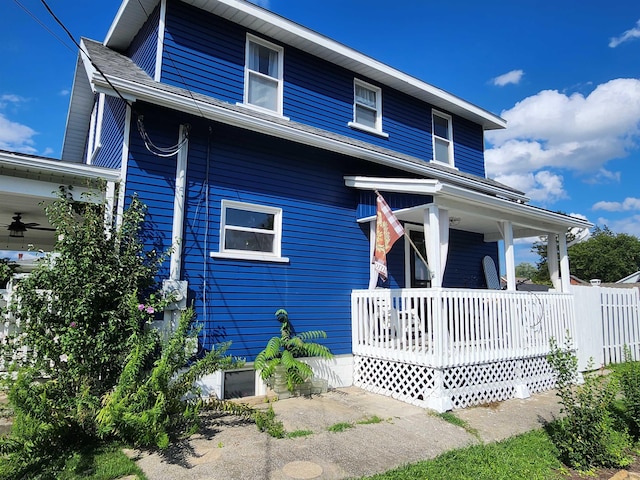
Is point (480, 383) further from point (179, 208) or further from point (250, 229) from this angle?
point (179, 208)

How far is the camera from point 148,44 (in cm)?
730

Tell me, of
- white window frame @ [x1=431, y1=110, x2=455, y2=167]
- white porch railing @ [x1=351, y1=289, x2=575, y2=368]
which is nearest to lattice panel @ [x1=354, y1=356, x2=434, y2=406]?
white porch railing @ [x1=351, y1=289, x2=575, y2=368]

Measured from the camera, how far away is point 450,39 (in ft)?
34.8

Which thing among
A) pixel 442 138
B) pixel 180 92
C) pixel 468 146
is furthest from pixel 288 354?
pixel 468 146

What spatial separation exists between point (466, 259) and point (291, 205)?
561 centimetres

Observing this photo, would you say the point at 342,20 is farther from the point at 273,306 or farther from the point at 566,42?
the point at 273,306

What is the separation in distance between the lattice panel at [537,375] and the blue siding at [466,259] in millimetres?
2944

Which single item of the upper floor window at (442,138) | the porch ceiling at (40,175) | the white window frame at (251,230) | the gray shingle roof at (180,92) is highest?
the upper floor window at (442,138)

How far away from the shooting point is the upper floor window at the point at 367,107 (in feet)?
30.7

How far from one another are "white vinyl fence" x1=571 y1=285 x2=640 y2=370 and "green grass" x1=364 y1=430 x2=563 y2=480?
15.3 ft

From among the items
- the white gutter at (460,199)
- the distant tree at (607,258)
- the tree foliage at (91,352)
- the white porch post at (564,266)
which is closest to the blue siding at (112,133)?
the tree foliage at (91,352)

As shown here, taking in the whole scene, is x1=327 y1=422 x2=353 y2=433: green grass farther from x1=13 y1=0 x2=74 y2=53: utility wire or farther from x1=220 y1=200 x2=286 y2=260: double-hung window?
x1=13 y1=0 x2=74 y2=53: utility wire

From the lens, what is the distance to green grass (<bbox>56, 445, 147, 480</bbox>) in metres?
3.51

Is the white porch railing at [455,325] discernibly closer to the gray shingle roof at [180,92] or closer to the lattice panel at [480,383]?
the lattice panel at [480,383]
